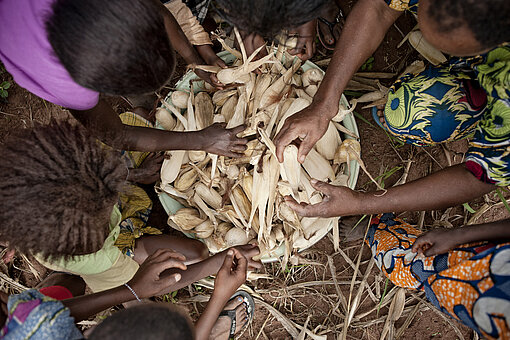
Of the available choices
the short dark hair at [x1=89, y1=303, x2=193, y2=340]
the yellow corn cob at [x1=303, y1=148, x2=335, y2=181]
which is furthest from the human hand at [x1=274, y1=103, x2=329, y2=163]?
the short dark hair at [x1=89, y1=303, x2=193, y2=340]

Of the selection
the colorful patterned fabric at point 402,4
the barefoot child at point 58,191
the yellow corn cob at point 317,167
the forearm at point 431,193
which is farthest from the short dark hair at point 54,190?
the colorful patterned fabric at point 402,4

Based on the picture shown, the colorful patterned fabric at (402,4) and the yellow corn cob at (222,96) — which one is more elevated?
the colorful patterned fabric at (402,4)

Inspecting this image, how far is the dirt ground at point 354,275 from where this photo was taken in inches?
71.5

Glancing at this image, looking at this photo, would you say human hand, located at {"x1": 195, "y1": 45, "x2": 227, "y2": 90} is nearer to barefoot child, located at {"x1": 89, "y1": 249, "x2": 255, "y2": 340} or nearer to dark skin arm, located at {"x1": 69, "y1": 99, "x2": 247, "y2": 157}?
dark skin arm, located at {"x1": 69, "y1": 99, "x2": 247, "y2": 157}

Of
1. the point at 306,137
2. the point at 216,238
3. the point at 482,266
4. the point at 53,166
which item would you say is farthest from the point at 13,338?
the point at 482,266

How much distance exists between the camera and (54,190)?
0.97m

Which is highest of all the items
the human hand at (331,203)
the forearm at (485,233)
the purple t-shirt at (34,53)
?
the purple t-shirt at (34,53)

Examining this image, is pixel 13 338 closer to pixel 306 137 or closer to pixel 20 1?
pixel 20 1

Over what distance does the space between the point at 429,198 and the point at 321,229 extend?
47 centimetres

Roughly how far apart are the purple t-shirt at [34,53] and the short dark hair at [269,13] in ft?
1.55

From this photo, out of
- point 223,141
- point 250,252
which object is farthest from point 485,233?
point 223,141

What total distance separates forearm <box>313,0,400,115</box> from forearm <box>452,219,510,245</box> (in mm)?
602

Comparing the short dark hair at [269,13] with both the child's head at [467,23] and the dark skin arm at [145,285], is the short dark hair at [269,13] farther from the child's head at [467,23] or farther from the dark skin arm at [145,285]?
the dark skin arm at [145,285]

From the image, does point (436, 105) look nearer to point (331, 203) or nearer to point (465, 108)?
point (465, 108)
